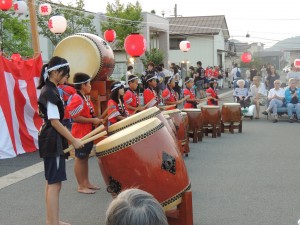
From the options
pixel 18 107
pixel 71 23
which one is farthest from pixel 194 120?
pixel 71 23

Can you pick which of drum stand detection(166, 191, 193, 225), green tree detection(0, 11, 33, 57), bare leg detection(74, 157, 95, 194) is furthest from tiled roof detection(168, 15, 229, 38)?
drum stand detection(166, 191, 193, 225)

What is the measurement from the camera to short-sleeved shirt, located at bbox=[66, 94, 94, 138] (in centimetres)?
448

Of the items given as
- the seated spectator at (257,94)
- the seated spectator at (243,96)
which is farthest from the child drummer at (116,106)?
the seated spectator at (257,94)

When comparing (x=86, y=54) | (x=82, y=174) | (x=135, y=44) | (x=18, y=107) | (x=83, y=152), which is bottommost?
(x=82, y=174)

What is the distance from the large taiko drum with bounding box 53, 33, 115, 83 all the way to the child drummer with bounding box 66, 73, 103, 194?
2.88 metres

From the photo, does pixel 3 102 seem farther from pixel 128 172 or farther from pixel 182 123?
pixel 128 172

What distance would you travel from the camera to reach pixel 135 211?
1.35 metres

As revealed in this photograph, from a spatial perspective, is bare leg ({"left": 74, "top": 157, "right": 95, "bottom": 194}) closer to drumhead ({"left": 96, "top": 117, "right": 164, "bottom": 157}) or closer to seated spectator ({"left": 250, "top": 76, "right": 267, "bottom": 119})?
drumhead ({"left": 96, "top": 117, "right": 164, "bottom": 157})

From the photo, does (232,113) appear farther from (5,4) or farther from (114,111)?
(5,4)

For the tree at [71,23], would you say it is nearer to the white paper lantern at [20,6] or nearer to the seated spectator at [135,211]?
the white paper lantern at [20,6]

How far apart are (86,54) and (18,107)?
1.43m

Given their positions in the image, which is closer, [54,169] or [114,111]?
[54,169]

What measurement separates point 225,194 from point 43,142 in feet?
6.79

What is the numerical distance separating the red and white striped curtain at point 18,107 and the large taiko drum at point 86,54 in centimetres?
62
